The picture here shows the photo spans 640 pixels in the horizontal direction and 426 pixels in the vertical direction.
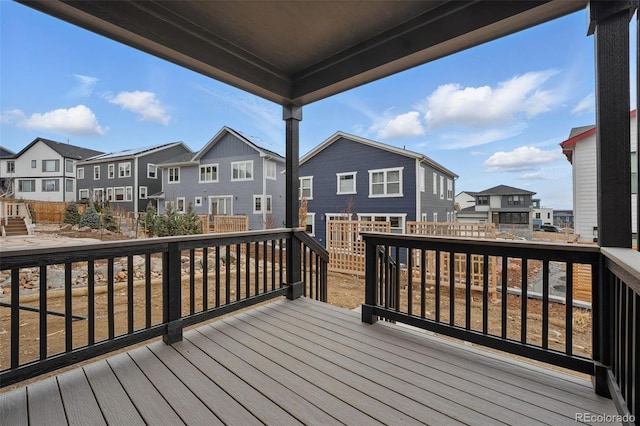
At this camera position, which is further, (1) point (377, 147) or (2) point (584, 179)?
(1) point (377, 147)

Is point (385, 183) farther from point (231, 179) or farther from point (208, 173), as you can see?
point (208, 173)

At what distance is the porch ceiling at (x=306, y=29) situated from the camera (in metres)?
1.87

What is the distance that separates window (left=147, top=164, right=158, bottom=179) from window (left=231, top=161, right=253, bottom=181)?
306cm

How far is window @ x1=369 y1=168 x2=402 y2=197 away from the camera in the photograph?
9.23m

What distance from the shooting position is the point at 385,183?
374 inches

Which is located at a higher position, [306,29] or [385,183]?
[306,29]

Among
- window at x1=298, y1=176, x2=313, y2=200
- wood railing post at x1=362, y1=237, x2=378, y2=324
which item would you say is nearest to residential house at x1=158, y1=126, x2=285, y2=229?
window at x1=298, y1=176, x2=313, y2=200

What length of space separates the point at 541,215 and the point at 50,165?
19.5ft

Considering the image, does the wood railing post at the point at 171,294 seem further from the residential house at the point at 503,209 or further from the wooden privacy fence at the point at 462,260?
the residential house at the point at 503,209

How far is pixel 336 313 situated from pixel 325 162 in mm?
8498

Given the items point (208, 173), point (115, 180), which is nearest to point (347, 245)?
point (115, 180)

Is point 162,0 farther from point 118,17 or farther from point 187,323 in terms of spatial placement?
point 187,323

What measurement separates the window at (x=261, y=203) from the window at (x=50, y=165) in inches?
347

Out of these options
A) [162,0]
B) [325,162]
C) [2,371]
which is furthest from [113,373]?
[325,162]
